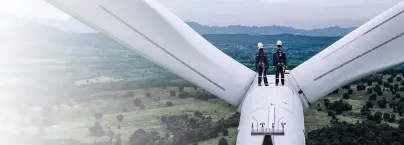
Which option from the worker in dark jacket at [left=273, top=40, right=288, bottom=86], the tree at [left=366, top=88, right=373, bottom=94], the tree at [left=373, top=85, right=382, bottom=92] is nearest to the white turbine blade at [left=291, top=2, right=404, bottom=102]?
the worker in dark jacket at [left=273, top=40, right=288, bottom=86]

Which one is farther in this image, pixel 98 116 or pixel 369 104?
pixel 98 116

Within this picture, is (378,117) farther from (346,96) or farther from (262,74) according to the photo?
(262,74)

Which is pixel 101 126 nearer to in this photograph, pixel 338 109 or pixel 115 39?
pixel 338 109

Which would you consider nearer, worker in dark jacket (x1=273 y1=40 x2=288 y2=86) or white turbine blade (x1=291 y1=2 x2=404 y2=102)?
white turbine blade (x1=291 y1=2 x2=404 y2=102)

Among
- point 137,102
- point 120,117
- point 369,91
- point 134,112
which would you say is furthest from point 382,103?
point 120,117

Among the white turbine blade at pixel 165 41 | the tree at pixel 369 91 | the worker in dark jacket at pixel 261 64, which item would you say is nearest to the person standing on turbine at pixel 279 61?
the worker in dark jacket at pixel 261 64

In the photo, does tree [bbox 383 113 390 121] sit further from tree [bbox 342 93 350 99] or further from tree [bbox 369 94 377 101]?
tree [bbox 369 94 377 101]

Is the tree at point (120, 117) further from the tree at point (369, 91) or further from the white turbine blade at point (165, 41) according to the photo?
the white turbine blade at point (165, 41)
